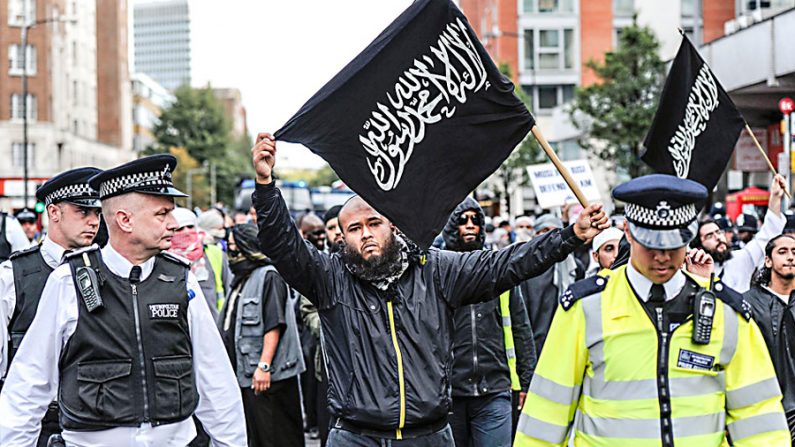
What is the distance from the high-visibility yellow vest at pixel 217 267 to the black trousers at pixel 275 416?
141 centimetres

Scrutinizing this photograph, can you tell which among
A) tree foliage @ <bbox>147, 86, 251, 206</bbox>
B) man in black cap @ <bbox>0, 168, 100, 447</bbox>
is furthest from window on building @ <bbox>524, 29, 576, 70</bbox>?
man in black cap @ <bbox>0, 168, 100, 447</bbox>

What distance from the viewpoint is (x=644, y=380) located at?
15.0 feet

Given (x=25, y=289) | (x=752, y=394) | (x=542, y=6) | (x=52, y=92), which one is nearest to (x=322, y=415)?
(x=25, y=289)

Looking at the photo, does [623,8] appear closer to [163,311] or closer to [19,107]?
[19,107]

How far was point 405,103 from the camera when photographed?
18.5 ft

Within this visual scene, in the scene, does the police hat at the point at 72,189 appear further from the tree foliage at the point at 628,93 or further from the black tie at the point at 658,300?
the tree foliage at the point at 628,93

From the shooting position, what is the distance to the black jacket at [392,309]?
5.48m

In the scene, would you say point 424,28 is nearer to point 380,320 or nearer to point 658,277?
point 380,320

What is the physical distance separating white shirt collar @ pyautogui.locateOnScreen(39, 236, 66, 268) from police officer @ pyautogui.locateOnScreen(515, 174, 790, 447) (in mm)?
3139

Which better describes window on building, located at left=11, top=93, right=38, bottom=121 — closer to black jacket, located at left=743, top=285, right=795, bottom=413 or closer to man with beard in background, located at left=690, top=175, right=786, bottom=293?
man with beard in background, located at left=690, top=175, right=786, bottom=293

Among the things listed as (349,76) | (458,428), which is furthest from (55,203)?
(458,428)

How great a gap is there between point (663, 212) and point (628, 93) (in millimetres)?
29370

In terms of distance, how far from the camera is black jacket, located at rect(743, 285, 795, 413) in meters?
7.52

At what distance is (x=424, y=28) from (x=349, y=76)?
1.43 ft
